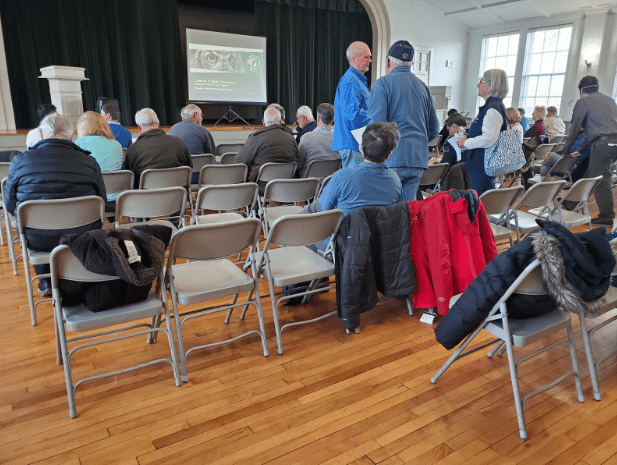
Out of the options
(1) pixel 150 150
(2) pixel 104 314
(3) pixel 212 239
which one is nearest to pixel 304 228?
(3) pixel 212 239

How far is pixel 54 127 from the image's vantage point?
2.82m

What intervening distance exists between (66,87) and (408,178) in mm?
5843

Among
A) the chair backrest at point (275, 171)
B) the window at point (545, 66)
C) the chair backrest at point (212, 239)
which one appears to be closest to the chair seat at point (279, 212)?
the chair backrest at point (275, 171)

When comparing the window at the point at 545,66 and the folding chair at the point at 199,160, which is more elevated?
the window at the point at 545,66

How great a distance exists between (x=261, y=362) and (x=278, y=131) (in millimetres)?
2647

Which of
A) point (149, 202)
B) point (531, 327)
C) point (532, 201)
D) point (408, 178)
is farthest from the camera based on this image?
point (532, 201)

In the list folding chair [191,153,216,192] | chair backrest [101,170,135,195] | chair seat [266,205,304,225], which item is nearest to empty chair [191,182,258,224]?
chair seat [266,205,304,225]

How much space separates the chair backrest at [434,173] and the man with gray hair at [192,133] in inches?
98.0

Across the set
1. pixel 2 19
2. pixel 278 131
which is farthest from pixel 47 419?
pixel 2 19

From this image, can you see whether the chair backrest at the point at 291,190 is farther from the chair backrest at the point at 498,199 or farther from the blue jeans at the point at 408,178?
the chair backrest at the point at 498,199

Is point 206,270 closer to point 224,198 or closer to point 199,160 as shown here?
point 224,198

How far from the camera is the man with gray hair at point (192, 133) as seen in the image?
17.1 feet

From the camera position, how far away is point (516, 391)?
1.98 m

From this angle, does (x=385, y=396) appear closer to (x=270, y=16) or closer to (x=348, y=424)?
(x=348, y=424)
